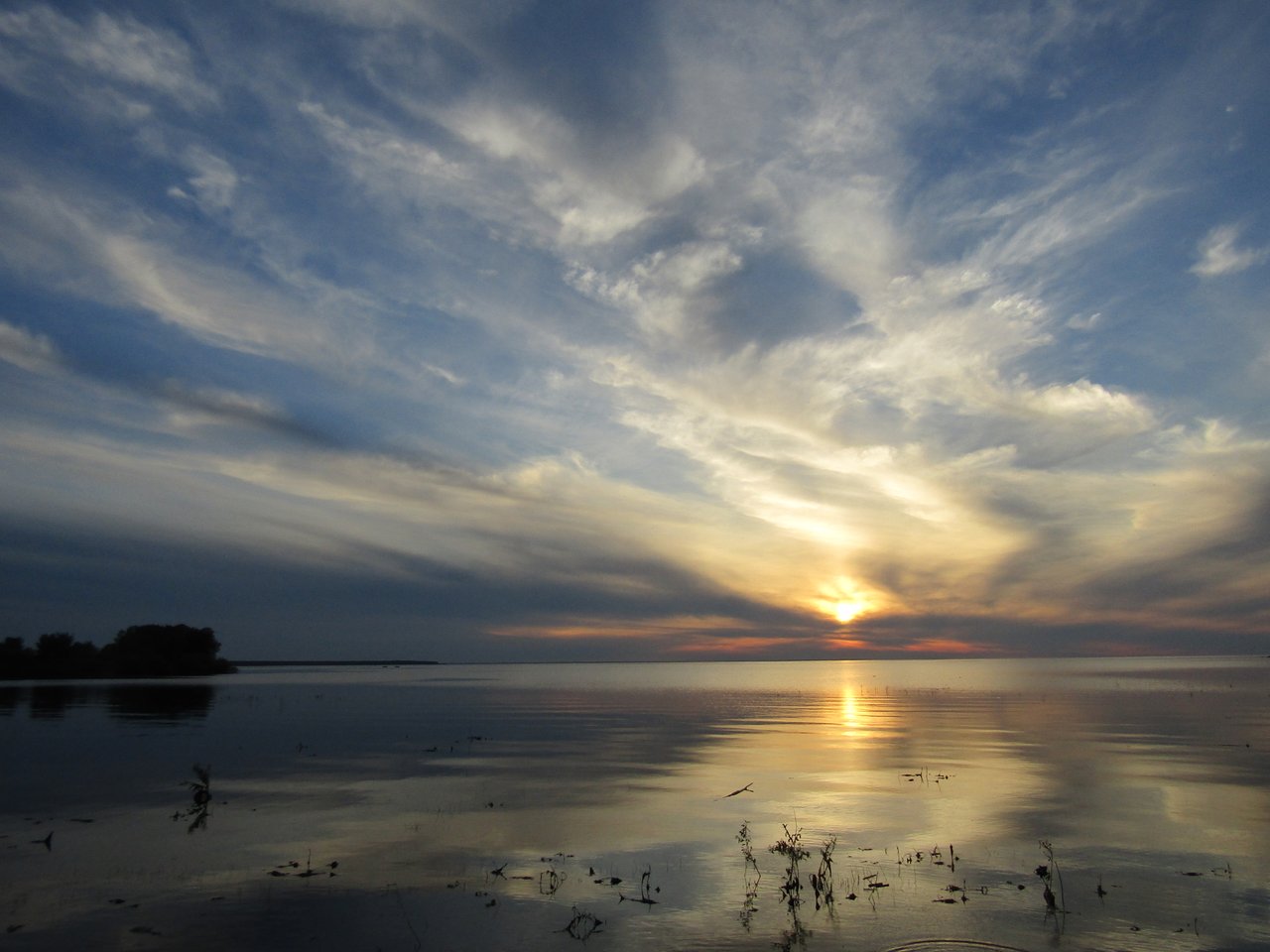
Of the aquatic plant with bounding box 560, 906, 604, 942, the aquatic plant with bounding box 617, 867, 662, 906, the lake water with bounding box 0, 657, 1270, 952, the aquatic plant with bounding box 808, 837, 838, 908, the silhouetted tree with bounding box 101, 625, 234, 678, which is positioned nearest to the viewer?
the aquatic plant with bounding box 560, 906, 604, 942

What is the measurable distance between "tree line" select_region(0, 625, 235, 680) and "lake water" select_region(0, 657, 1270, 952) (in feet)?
402

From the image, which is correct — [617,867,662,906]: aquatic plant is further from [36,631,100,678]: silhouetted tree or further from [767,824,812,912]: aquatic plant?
[36,631,100,678]: silhouetted tree

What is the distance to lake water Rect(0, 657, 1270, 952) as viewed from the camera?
1430cm

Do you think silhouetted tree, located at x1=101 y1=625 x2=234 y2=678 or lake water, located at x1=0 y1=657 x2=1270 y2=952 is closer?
lake water, located at x1=0 y1=657 x2=1270 y2=952


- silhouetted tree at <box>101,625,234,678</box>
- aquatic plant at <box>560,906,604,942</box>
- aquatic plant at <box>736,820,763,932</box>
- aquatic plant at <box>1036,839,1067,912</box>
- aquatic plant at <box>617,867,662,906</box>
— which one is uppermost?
silhouetted tree at <box>101,625,234,678</box>

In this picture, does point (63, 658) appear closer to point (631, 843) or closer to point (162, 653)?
point (162, 653)

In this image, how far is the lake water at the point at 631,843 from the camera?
14305mm

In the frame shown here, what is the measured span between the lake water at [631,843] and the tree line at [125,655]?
12252cm

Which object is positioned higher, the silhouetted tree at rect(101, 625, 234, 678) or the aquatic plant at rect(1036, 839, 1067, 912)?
the silhouetted tree at rect(101, 625, 234, 678)

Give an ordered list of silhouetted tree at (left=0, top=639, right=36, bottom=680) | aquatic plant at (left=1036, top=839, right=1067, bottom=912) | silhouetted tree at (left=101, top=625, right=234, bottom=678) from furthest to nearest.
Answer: silhouetted tree at (left=101, top=625, right=234, bottom=678), silhouetted tree at (left=0, top=639, right=36, bottom=680), aquatic plant at (left=1036, top=839, right=1067, bottom=912)

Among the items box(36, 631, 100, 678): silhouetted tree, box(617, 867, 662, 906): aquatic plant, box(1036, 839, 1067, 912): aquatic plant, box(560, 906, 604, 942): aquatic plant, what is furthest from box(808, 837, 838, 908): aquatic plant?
box(36, 631, 100, 678): silhouetted tree

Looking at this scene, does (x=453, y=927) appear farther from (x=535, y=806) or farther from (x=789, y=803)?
(x=789, y=803)

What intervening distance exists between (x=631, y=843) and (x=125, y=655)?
579 ft

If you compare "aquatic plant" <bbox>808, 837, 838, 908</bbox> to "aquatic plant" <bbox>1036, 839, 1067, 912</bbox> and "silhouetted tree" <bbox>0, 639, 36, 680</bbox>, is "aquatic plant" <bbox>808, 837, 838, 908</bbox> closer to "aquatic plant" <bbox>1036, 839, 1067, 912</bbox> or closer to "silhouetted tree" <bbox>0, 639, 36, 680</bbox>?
"aquatic plant" <bbox>1036, 839, 1067, 912</bbox>
